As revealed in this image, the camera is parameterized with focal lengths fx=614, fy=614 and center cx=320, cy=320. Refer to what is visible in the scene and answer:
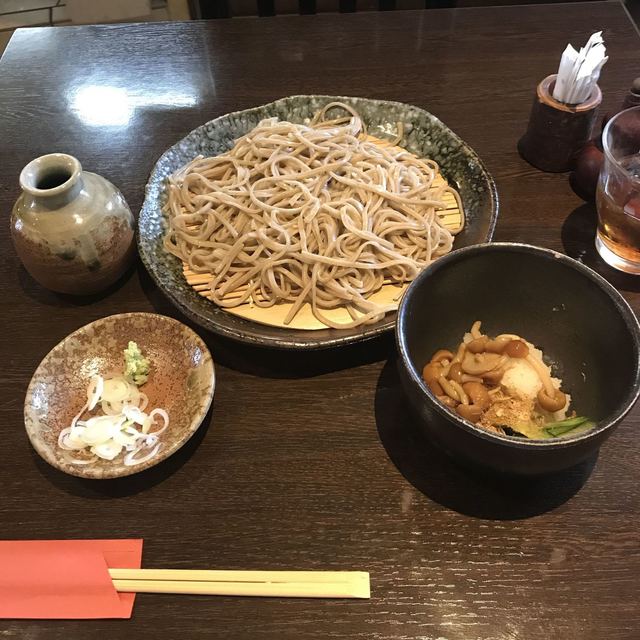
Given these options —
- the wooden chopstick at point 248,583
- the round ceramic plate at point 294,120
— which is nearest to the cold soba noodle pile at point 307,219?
the round ceramic plate at point 294,120

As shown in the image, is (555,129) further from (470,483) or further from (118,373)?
(118,373)

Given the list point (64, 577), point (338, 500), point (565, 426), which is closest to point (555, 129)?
point (565, 426)

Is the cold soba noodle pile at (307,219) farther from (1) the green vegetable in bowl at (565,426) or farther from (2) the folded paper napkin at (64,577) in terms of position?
(2) the folded paper napkin at (64,577)

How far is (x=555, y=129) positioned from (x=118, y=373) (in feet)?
4.44

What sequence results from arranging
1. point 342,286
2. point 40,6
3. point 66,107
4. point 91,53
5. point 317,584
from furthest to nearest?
point 40,6, point 91,53, point 66,107, point 342,286, point 317,584

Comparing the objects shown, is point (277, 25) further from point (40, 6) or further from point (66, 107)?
point (40, 6)

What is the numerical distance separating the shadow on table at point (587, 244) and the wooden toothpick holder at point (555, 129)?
171mm

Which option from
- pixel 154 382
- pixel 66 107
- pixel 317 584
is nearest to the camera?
pixel 317 584

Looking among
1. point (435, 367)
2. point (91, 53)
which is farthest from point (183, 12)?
point (435, 367)

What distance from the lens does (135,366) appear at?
133 centimetres

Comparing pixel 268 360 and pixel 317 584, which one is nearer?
pixel 317 584

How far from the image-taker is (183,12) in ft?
13.0

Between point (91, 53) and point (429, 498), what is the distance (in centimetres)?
210

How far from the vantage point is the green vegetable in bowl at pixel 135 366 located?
1.33 metres
